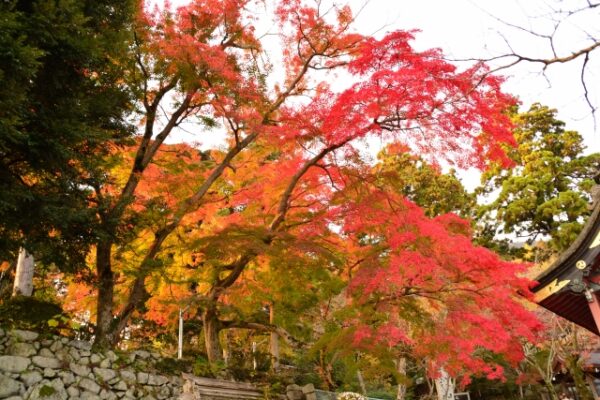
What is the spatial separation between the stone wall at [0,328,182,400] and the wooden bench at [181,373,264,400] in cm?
51

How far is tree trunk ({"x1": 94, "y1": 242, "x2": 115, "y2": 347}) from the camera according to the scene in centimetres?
789

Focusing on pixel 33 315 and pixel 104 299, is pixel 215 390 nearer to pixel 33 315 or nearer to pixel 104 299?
pixel 104 299

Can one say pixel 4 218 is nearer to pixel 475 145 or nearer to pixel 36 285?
pixel 475 145

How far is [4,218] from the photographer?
5.53m

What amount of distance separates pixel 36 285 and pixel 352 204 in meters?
11.2

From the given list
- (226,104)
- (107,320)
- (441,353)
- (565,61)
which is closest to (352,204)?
(226,104)

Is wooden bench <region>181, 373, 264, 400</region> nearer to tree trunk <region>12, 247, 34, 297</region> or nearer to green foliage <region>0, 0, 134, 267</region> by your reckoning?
green foliage <region>0, 0, 134, 267</region>

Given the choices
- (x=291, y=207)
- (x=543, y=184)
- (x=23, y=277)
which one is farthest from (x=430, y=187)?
(x=23, y=277)

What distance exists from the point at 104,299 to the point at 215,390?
3.18m

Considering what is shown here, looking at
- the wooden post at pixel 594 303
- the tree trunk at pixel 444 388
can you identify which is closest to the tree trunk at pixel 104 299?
the wooden post at pixel 594 303

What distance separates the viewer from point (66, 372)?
708cm

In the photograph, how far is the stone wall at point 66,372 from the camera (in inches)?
257

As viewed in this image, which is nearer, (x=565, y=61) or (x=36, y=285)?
(x=565, y=61)

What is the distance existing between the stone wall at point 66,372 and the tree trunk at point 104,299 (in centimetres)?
30
